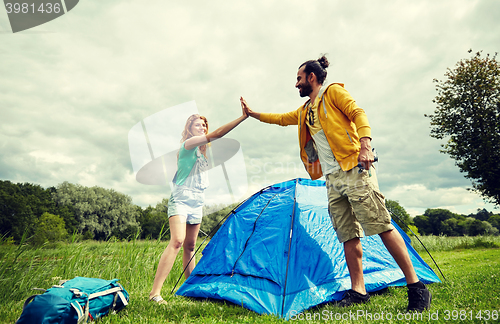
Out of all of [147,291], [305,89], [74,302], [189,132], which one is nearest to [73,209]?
[147,291]

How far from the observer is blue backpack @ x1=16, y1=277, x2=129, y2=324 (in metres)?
2.03

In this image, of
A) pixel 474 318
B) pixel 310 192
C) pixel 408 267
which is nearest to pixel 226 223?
pixel 310 192

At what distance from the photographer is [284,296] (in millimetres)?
2705

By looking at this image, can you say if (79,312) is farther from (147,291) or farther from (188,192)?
(147,291)

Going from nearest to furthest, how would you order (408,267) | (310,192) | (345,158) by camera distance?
(408,267)
(345,158)
(310,192)

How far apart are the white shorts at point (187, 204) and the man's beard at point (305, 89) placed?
61.8 inches

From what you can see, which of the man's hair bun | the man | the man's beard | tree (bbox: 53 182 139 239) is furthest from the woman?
tree (bbox: 53 182 139 239)

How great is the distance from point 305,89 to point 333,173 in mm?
970

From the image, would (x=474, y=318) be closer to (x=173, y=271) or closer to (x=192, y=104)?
(x=192, y=104)

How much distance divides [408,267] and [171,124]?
11.0 ft

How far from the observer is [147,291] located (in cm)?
425

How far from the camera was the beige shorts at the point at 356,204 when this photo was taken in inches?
93.1

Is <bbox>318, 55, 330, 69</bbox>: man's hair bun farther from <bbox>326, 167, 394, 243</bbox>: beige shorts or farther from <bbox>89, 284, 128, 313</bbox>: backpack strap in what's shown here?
<bbox>89, 284, 128, 313</bbox>: backpack strap

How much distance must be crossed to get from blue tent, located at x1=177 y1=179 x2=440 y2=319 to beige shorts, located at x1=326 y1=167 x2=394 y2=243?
56 cm
